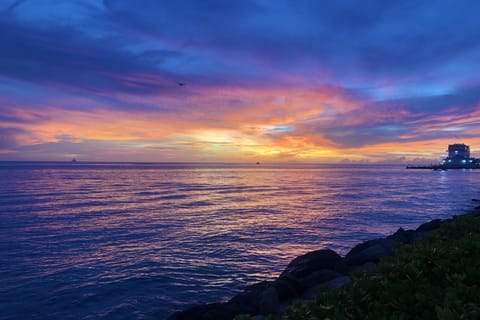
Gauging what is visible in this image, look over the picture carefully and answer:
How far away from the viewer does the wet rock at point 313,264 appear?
1393cm

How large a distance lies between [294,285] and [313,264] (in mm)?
2241

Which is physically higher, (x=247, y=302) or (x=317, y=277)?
(x=317, y=277)

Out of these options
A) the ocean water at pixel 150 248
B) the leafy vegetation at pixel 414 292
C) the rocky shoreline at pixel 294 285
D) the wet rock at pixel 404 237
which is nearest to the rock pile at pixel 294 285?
the rocky shoreline at pixel 294 285

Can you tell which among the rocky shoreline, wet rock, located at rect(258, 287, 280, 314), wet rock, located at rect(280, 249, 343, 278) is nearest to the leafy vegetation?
the rocky shoreline

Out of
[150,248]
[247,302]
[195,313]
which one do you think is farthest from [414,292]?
[150,248]

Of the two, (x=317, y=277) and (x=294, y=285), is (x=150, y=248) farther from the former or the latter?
(x=317, y=277)

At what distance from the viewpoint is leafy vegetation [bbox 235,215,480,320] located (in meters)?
5.30

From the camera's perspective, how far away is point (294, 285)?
1245cm

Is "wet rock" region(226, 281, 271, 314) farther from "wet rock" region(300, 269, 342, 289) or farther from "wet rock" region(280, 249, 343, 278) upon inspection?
"wet rock" region(280, 249, 343, 278)

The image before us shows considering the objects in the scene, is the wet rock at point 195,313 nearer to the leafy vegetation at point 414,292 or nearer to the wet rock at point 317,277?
the wet rock at point 317,277

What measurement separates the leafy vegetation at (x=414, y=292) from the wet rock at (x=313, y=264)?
5.89m

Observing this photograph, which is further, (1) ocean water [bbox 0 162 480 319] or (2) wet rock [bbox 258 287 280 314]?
(1) ocean water [bbox 0 162 480 319]

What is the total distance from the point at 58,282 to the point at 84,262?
8.98 ft

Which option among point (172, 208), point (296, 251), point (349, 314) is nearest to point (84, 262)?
point (296, 251)
